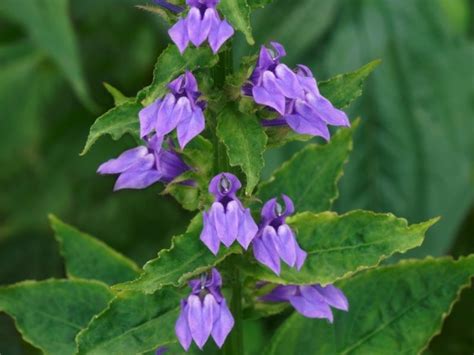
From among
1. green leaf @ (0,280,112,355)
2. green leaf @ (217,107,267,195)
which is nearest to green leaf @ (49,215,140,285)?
green leaf @ (0,280,112,355)

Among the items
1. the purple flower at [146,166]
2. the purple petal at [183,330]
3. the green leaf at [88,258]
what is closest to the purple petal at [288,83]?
the purple flower at [146,166]

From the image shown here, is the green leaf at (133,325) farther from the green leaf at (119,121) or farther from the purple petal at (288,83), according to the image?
the purple petal at (288,83)

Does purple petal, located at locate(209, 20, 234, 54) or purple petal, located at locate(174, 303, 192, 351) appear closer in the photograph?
purple petal, located at locate(209, 20, 234, 54)

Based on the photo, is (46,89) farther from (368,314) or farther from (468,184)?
(368,314)

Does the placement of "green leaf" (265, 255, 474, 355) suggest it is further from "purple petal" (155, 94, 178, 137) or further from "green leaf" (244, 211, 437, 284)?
"purple petal" (155, 94, 178, 137)

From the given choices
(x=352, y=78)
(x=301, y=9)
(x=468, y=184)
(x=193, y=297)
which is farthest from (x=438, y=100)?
(x=193, y=297)

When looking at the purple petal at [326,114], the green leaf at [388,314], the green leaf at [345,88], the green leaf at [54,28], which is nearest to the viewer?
the purple petal at [326,114]
